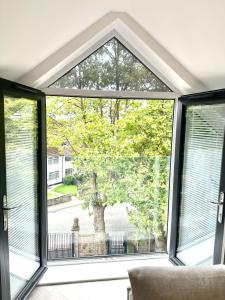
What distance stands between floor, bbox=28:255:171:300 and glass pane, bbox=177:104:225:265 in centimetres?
54

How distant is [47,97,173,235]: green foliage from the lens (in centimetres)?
270

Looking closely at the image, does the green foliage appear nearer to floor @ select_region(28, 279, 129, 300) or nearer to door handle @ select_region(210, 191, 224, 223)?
floor @ select_region(28, 279, 129, 300)

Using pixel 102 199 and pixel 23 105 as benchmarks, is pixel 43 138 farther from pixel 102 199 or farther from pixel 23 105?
pixel 102 199

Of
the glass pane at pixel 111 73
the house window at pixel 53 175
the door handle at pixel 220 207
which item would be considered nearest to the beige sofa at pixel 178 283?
the door handle at pixel 220 207

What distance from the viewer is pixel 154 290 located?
1311mm

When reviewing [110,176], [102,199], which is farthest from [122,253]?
[110,176]

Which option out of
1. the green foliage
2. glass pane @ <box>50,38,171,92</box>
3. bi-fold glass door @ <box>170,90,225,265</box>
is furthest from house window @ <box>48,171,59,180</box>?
bi-fold glass door @ <box>170,90,225,265</box>

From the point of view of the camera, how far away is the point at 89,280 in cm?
265

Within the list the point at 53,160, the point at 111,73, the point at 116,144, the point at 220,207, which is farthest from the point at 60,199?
the point at 220,207

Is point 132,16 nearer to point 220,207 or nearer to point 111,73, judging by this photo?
point 111,73

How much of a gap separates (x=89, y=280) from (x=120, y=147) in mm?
1442

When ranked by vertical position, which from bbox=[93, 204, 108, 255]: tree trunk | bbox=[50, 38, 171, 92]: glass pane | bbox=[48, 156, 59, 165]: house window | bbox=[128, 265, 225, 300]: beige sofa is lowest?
bbox=[93, 204, 108, 255]: tree trunk

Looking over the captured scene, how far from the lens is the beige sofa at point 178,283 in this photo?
1296 millimetres

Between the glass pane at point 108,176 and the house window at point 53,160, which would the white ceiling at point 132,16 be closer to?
the glass pane at point 108,176
